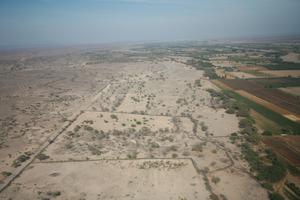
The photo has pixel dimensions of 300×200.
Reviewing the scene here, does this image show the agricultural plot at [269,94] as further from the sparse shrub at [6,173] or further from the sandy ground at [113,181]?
the sparse shrub at [6,173]

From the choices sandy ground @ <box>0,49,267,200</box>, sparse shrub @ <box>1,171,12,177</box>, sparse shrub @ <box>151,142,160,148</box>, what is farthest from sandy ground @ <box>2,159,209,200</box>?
sparse shrub @ <box>151,142,160,148</box>

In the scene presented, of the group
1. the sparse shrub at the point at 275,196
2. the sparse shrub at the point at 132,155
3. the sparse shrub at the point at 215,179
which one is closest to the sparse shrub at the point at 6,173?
the sparse shrub at the point at 132,155

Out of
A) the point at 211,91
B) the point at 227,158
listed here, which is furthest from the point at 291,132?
the point at 211,91

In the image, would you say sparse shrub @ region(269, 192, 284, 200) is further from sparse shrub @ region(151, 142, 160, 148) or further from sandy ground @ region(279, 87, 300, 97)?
sandy ground @ region(279, 87, 300, 97)

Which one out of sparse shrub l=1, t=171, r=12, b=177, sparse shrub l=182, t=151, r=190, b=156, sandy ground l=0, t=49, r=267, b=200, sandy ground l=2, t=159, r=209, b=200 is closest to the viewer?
sandy ground l=2, t=159, r=209, b=200

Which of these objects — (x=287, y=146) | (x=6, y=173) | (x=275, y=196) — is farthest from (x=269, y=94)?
(x=6, y=173)

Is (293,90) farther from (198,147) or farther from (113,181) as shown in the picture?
(113,181)
